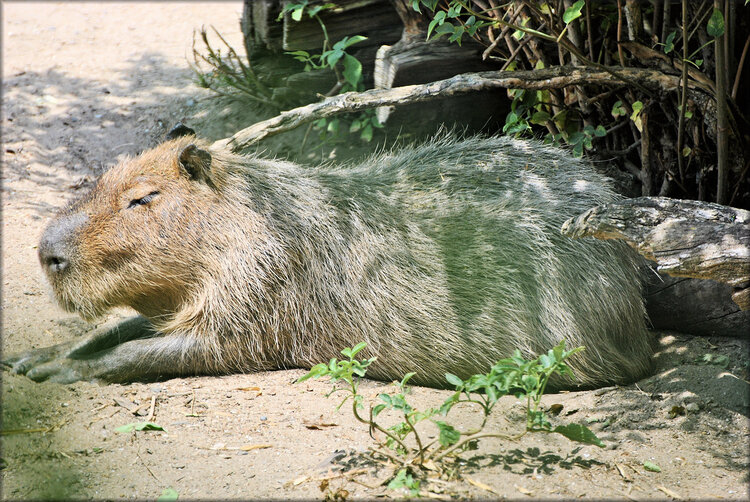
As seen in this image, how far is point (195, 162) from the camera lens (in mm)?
3322

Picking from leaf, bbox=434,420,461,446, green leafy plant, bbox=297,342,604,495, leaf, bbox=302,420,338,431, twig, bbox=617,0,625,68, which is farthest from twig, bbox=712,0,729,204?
leaf, bbox=302,420,338,431

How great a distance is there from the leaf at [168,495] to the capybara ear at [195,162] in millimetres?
1692

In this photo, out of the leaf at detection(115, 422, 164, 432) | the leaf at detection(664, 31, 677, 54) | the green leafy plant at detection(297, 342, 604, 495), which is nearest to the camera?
the green leafy plant at detection(297, 342, 604, 495)

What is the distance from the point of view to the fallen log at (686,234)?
2.49 m

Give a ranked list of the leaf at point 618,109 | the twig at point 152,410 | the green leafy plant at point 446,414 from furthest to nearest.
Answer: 1. the leaf at point 618,109
2. the twig at point 152,410
3. the green leafy plant at point 446,414

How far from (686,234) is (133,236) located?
253 centimetres

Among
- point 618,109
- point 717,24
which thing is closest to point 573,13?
point 717,24

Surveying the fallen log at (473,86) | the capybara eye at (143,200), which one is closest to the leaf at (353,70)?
the fallen log at (473,86)

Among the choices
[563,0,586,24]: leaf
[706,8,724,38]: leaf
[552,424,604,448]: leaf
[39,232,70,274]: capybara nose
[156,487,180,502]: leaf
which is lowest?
[552,424,604,448]: leaf

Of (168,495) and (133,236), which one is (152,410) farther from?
(133,236)

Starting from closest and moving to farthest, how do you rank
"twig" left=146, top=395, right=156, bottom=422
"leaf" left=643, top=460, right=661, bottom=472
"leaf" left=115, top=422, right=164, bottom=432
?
"leaf" left=643, top=460, right=661, bottom=472 < "leaf" left=115, top=422, right=164, bottom=432 < "twig" left=146, top=395, right=156, bottom=422

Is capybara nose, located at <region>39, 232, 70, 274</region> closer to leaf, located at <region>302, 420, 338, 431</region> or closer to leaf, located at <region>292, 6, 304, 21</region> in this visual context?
leaf, located at <region>302, 420, 338, 431</region>

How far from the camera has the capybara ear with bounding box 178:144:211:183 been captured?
130 inches

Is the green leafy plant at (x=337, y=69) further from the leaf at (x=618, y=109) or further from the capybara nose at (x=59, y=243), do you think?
the capybara nose at (x=59, y=243)
